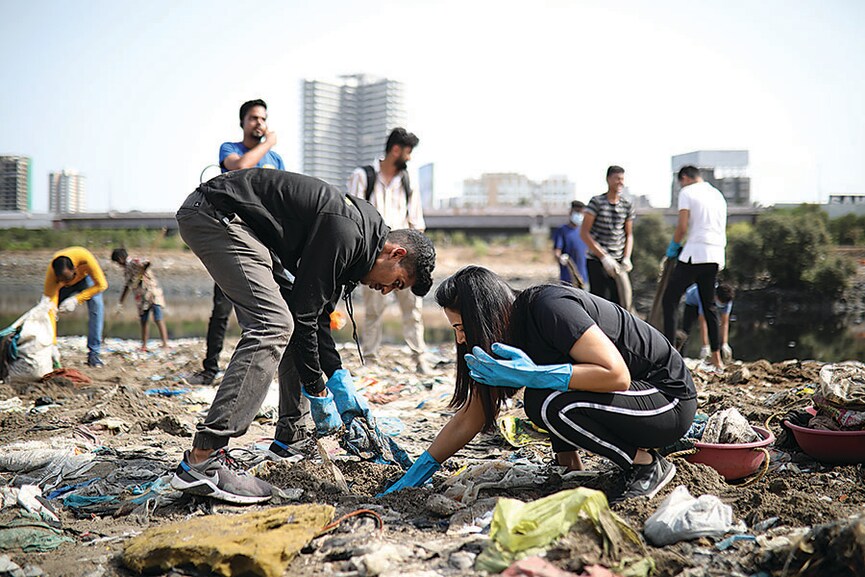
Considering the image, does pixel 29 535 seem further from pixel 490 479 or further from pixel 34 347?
pixel 34 347

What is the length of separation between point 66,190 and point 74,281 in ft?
290

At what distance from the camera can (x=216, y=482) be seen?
303 cm

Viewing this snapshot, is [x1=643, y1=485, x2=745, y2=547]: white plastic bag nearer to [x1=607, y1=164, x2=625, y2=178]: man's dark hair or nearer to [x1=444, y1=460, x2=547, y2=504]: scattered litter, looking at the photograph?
[x1=444, y1=460, x2=547, y2=504]: scattered litter

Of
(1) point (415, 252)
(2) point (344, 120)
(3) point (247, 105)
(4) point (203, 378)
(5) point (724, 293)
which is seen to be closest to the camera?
(1) point (415, 252)

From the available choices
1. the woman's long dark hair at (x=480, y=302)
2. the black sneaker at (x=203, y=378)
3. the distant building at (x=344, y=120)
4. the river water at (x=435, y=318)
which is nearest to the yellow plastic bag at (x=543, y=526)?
the woman's long dark hair at (x=480, y=302)

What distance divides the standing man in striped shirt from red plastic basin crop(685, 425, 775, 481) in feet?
13.7

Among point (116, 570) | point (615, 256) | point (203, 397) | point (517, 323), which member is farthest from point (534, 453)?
point (615, 256)

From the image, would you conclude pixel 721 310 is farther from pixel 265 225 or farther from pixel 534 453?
pixel 265 225

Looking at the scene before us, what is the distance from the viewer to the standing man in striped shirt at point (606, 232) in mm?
7352

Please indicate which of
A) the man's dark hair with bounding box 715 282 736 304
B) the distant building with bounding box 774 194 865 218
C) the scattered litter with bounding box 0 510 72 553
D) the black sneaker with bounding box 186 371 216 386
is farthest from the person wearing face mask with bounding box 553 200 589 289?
the distant building with bounding box 774 194 865 218

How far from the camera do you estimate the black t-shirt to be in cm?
278

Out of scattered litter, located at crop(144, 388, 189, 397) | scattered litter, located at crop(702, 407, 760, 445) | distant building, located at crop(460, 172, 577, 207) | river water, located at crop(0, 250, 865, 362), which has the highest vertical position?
distant building, located at crop(460, 172, 577, 207)

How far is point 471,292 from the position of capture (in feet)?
9.51

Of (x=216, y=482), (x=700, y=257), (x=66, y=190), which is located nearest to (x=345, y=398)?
(x=216, y=482)
